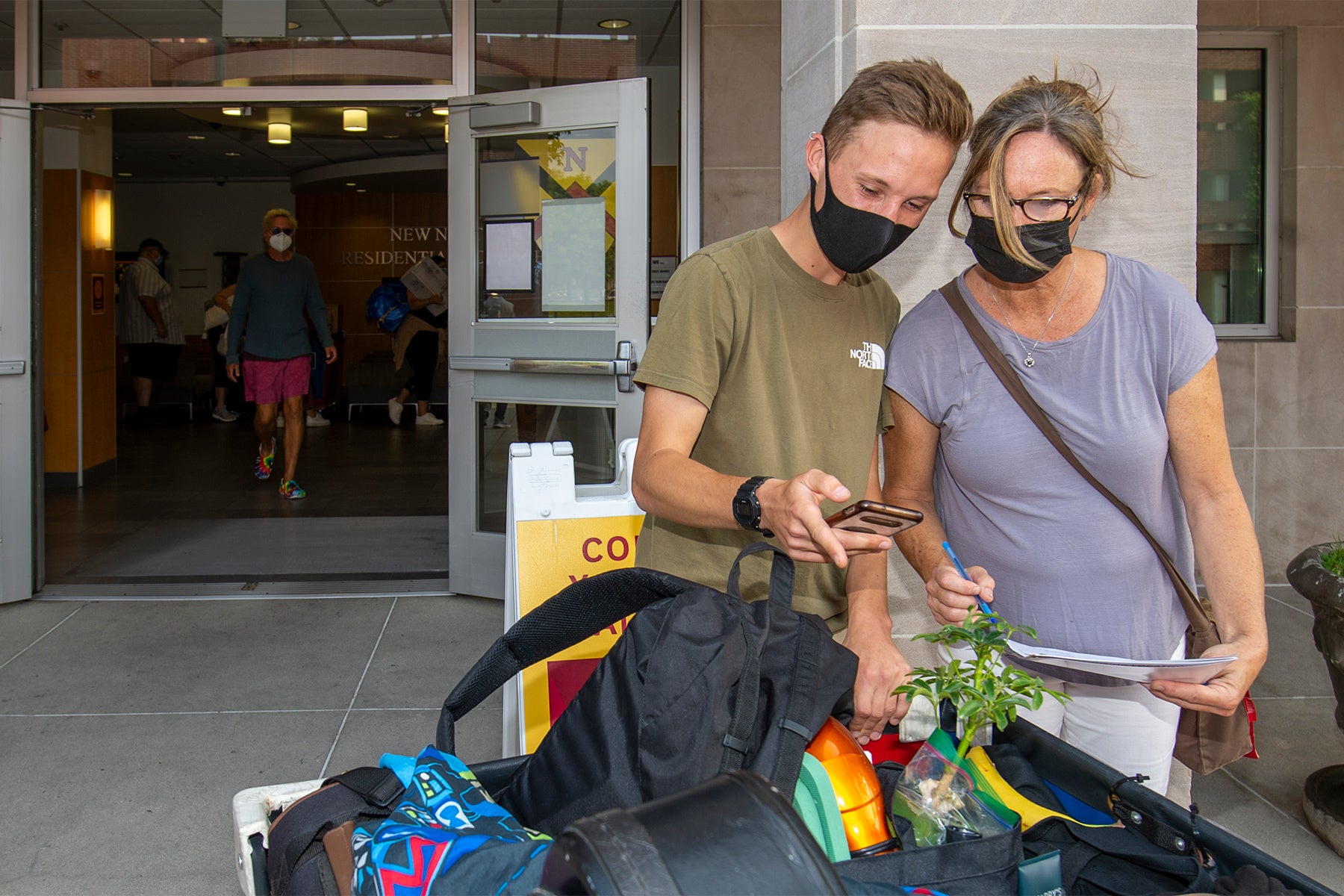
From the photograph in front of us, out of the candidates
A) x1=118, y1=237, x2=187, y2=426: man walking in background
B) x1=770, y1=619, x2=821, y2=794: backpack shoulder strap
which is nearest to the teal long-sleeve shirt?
x1=118, y1=237, x2=187, y2=426: man walking in background

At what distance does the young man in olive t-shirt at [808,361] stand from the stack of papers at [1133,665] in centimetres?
24

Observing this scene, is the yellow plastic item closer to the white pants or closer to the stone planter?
the white pants

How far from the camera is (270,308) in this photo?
815 centimetres

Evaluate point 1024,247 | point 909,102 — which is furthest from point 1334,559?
point 909,102

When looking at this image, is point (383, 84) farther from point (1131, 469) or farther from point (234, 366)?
point (1131, 469)

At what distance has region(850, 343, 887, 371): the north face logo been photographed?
178 cm

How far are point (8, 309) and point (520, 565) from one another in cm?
376

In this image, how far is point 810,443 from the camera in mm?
1731

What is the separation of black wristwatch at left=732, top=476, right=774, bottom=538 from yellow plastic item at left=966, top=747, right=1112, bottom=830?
0.39 m

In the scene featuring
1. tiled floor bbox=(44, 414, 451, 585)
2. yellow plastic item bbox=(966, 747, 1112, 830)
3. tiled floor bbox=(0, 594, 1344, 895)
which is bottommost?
tiled floor bbox=(0, 594, 1344, 895)

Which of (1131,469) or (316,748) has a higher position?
(1131,469)

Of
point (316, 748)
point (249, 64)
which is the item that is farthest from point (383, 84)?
point (316, 748)

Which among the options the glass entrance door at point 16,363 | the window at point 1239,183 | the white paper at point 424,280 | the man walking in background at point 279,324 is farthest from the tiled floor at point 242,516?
the window at point 1239,183

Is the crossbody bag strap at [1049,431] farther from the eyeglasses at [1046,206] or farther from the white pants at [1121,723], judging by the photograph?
the eyeglasses at [1046,206]
